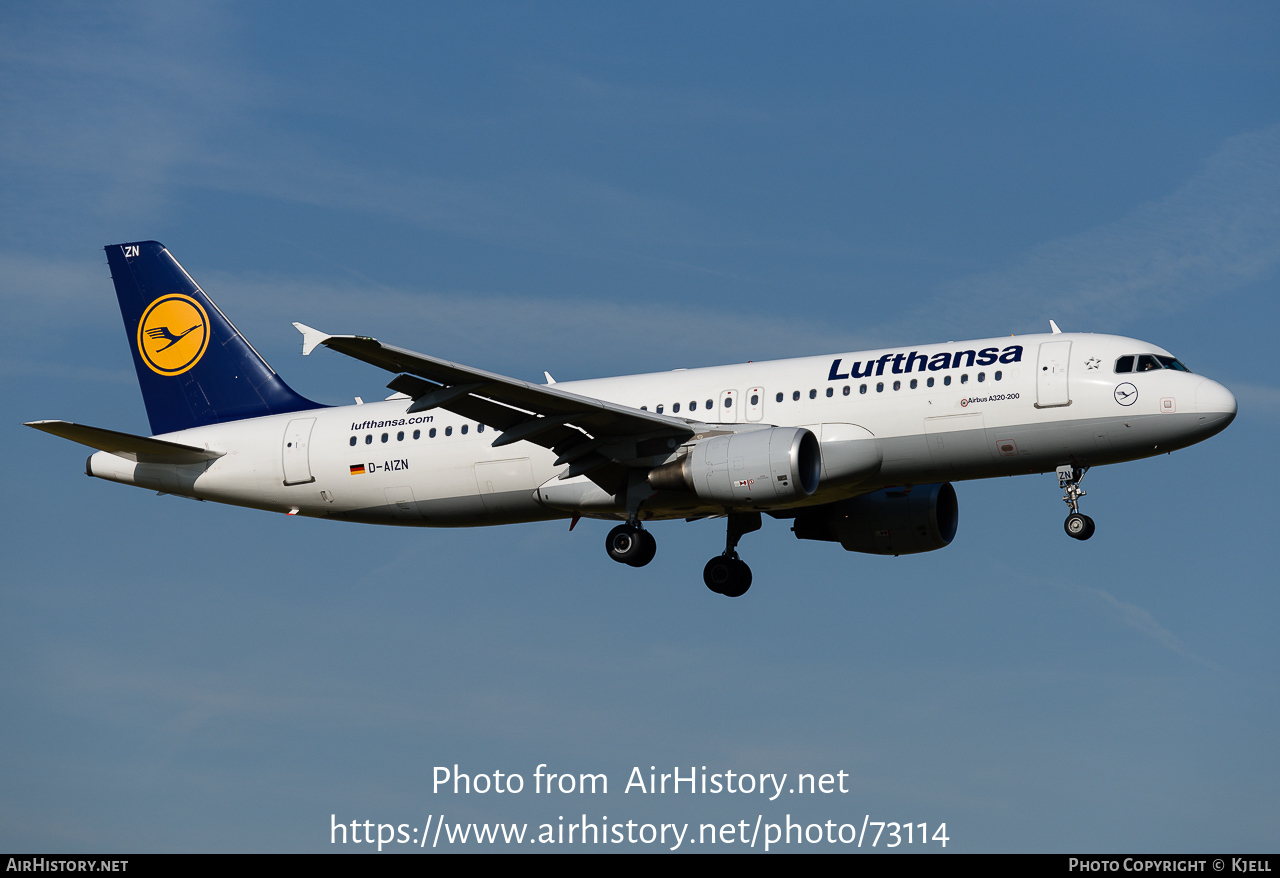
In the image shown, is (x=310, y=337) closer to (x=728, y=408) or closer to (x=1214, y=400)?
(x=728, y=408)

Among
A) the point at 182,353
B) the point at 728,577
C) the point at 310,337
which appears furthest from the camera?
the point at 182,353

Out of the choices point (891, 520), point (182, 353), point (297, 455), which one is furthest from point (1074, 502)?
point (182, 353)

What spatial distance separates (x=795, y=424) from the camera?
110 feet

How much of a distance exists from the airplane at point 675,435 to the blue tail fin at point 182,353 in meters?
0.07

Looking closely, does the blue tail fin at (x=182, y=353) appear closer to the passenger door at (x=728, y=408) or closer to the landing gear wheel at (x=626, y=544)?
the landing gear wheel at (x=626, y=544)

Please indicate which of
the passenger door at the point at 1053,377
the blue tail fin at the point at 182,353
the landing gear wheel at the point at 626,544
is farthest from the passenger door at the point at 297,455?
the passenger door at the point at 1053,377

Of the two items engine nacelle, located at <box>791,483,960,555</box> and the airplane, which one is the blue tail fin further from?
engine nacelle, located at <box>791,483,960,555</box>

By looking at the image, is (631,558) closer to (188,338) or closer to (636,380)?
(636,380)

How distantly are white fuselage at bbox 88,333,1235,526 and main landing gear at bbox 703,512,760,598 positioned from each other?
8.65 ft

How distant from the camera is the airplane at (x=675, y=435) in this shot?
31.8m

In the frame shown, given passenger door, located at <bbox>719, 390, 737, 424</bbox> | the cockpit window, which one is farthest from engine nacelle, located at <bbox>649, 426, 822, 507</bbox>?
the cockpit window

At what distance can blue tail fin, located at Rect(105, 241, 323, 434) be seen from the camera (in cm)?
4050

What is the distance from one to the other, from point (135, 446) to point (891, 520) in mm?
18962

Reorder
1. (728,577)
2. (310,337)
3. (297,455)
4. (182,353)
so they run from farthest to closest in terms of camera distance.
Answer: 1. (182,353)
2. (297,455)
3. (728,577)
4. (310,337)
